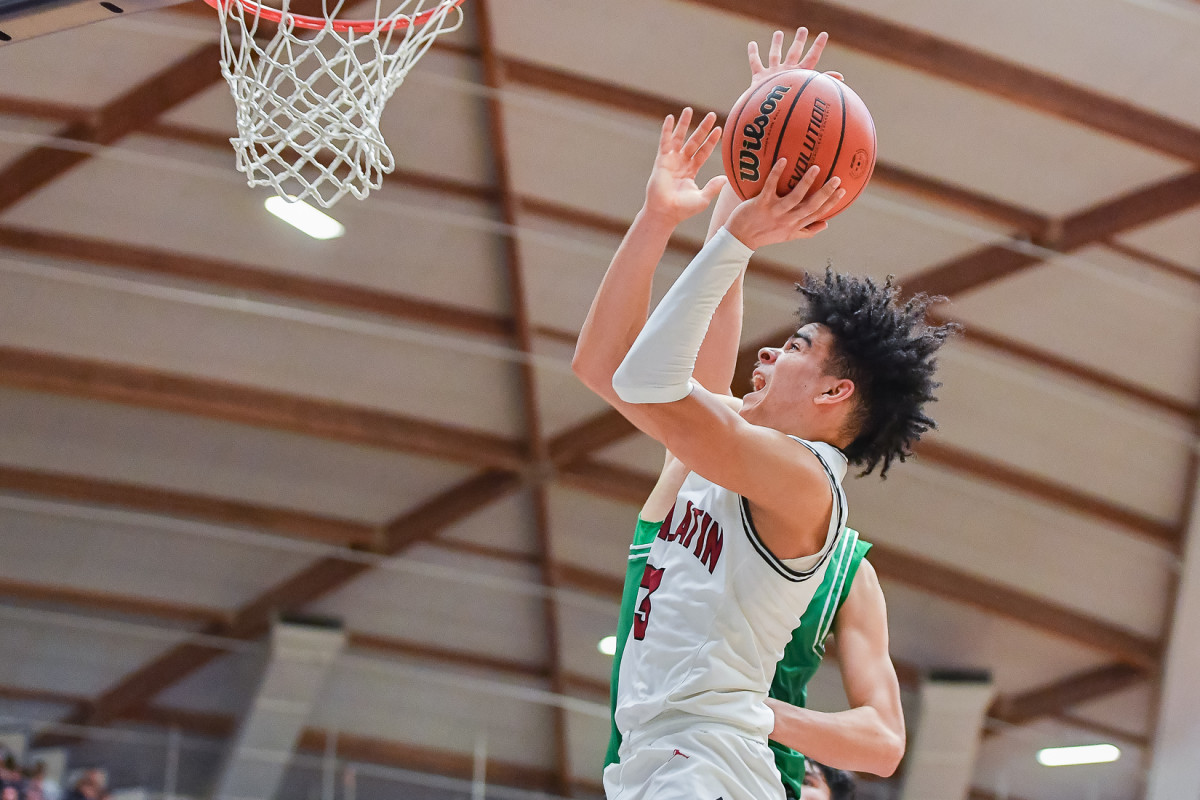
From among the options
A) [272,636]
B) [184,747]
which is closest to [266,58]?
[272,636]

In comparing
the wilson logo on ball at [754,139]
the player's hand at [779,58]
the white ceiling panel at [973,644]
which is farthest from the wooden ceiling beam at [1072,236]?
the wilson logo on ball at [754,139]

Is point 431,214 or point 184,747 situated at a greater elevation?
point 431,214

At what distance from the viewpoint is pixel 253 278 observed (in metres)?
10.7

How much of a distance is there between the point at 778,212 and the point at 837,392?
456mm

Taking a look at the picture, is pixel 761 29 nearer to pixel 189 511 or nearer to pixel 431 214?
pixel 431 214

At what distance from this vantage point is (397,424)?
1164 cm

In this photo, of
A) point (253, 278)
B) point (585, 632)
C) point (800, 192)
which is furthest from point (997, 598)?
point (800, 192)

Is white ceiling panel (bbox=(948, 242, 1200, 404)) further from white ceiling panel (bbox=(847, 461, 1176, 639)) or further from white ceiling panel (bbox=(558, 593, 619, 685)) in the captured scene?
white ceiling panel (bbox=(558, 593, 619, 685))

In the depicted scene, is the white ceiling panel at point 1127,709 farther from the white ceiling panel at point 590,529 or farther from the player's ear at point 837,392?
the player's ear at point 837,392

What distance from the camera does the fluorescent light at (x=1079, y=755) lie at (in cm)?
1247

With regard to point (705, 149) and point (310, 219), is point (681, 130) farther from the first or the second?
point (310, 219)

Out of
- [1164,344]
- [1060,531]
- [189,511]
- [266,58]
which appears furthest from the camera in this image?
[189,511]

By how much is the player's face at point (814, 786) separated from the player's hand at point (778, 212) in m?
1.84

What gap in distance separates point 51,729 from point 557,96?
891cm
